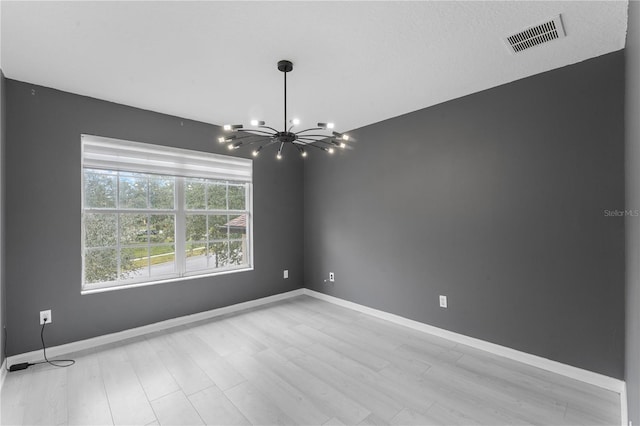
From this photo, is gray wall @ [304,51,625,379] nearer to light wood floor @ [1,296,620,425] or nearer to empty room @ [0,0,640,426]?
empty room @ [0,0,640,426]

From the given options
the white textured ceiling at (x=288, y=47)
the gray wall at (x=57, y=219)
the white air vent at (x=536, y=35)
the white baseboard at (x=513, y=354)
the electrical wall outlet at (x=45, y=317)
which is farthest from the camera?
the electrical wall outlet at (x=45, y=317)

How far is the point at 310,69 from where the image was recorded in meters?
2.58

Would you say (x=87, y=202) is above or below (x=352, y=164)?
below

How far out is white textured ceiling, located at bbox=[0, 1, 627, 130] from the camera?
1860mm

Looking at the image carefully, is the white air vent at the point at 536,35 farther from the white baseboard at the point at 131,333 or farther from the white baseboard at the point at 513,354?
the white baseboard at the point at 131,333

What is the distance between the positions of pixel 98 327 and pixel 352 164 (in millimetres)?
3586

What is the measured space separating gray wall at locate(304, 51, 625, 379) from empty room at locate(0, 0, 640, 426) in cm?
2

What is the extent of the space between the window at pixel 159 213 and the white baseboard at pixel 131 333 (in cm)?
51

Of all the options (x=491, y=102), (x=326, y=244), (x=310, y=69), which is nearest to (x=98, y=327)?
(x=326, y=244)

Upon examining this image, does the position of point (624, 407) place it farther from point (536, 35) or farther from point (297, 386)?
point (536, 35)

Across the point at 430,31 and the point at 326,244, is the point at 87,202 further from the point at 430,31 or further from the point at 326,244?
the point at 430,31

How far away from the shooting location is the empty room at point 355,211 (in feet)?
6.61

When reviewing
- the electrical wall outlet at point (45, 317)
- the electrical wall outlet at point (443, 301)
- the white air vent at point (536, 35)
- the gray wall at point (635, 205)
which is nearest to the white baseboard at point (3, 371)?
the electrical wall outlet at point (45, 317)

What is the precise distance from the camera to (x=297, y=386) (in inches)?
94.0
